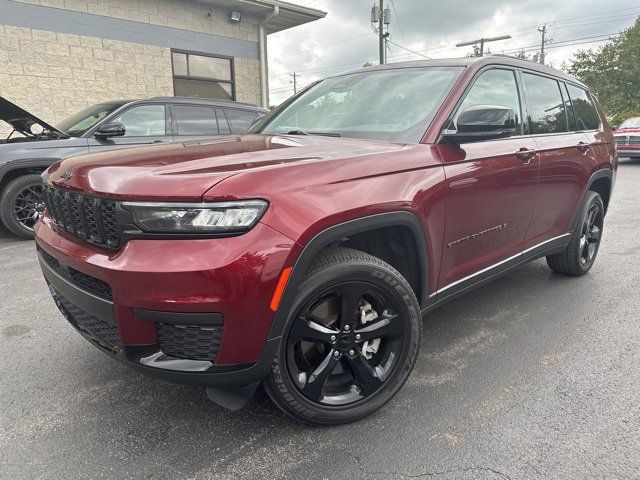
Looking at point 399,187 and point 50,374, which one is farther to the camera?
point 50,374

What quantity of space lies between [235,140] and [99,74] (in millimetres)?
9110

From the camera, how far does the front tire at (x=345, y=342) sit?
2.04 metres

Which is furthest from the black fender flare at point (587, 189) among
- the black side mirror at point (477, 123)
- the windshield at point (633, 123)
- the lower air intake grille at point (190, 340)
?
the windshield at point (633, 123)

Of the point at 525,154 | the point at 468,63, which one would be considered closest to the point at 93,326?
the point at 468,63

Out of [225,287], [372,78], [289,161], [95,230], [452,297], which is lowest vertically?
[452,297]

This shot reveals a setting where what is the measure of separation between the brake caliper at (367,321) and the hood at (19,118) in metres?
4.59

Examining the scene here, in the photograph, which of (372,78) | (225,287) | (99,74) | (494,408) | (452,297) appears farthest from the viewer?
(99,74)

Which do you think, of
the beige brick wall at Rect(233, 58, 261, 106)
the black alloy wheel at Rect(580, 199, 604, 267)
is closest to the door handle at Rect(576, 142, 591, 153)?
the black alloy wheel at Rect(580, 199, 604, 267)

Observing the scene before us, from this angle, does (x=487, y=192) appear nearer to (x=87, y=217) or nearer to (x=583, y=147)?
(x=583, y=147)

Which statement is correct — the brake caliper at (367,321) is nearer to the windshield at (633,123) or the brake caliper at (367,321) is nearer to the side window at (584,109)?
the side window at (584,109)

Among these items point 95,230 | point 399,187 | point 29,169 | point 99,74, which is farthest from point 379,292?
point 99,74

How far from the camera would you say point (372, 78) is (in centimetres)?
321

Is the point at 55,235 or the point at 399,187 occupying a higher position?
the point at 399,187

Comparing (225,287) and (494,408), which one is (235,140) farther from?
(494,408)
